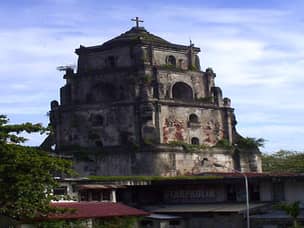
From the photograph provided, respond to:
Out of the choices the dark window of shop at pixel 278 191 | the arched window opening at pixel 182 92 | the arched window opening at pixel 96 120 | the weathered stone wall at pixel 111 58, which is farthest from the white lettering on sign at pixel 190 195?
the weathered stone wall at pixel 111 58

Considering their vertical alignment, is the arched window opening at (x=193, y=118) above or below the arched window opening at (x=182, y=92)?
below

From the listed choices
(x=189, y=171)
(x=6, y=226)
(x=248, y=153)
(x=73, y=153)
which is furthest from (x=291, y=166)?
(x=6, y=226)

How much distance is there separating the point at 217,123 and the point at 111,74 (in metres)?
9.43

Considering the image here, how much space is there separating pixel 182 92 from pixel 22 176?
27453 mm

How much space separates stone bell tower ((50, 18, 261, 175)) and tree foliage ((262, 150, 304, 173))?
18.0 metres

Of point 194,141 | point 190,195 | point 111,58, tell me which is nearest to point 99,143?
point 111,58

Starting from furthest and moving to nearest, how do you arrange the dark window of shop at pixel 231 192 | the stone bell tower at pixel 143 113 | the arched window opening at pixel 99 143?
1. the arched window opening at pixel 99 143
2. the stone bell tower at pixel 143 113
3. the dark window of shop at pixel 231 192

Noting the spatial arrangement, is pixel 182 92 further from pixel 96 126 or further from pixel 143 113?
pixel 96 126

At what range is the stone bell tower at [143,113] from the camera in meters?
51.2

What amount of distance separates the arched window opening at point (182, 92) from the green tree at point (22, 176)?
81.7 ft

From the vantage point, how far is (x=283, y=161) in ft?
260

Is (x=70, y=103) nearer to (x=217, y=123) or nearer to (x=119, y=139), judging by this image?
(x=119, y=139)

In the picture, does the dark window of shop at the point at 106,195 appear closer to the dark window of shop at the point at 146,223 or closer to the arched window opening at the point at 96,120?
the dark window of shop at the point at 146,223

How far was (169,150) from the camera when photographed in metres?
51.1
